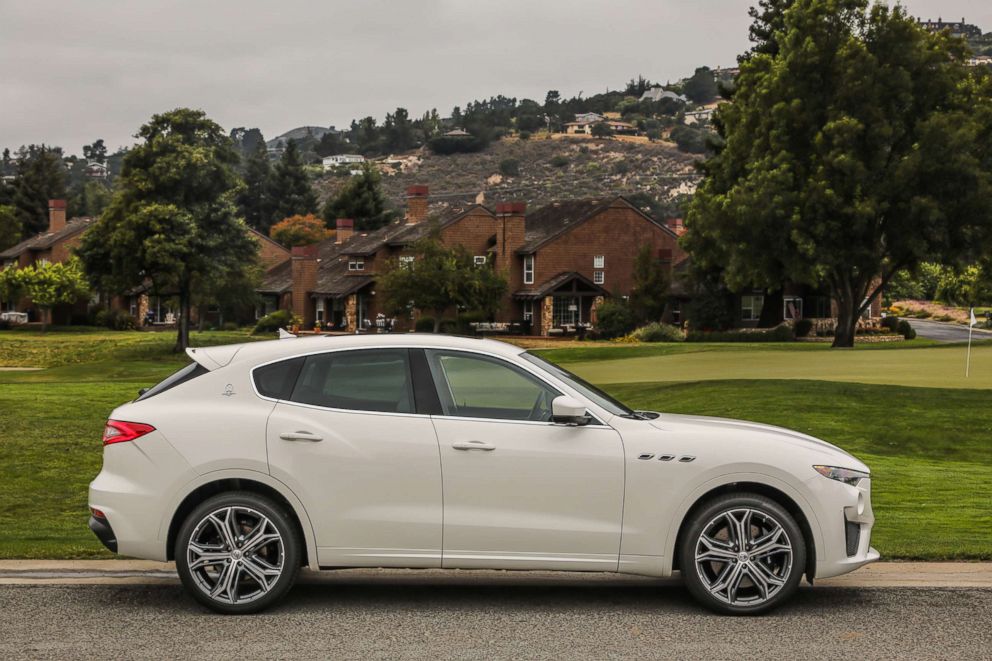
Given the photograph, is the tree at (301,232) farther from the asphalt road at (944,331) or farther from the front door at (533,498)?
the front door at (533,498)

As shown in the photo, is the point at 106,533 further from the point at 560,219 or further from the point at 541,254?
the point at 560,219

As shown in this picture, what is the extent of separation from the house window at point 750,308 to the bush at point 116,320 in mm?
40197

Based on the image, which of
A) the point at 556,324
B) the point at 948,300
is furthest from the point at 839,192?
the point at 948,300

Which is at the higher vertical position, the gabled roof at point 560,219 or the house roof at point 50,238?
the gabled roof at point 560,219

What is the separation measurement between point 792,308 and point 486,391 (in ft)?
219

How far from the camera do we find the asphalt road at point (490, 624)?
687 centimetres

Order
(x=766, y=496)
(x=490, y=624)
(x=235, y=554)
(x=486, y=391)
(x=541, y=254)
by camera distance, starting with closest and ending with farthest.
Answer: (x=490, y=624), (x=235, y=554), (x=766, y=496), (x=486, y=391), (x=541, y=254)

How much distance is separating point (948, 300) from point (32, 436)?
277 ft

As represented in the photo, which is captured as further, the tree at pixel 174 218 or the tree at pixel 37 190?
the tree at pixel 37 190

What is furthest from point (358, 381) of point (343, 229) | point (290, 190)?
point (290, 190)

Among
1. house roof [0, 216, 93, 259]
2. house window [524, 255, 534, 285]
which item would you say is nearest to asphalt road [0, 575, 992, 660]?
house window [524, 255, 534, 285]

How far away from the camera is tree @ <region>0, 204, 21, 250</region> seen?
106m

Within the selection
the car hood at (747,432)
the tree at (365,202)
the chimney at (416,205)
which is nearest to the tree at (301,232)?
the tree at (365,202)

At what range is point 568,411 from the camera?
299 inches
